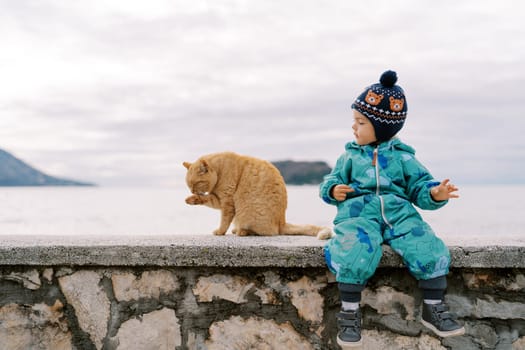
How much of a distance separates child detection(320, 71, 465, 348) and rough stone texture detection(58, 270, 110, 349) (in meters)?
1.22

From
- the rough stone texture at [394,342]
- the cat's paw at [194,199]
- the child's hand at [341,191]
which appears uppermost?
the child's hand at [341,191]

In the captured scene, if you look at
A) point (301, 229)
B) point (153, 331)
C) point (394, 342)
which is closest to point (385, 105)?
point (301, 229)

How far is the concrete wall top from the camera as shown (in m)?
2.48

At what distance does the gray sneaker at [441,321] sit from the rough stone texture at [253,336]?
62 cm

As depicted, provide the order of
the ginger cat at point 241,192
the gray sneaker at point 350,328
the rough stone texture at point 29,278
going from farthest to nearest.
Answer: the ginger cat at point 241,192
the rough stone texture at point 29,278
the gray sneaker at point 350,328

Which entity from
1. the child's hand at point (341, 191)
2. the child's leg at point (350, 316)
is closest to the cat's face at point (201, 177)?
the child's hand at point (341, 191)

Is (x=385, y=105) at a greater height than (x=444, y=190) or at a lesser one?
greater

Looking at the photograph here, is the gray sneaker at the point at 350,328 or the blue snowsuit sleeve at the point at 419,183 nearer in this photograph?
the gray sneaker at the point at 350,328

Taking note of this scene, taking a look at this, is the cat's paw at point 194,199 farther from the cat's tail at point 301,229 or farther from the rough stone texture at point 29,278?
the rough stone texture at point 29,278

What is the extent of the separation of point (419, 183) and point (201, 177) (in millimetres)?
1260

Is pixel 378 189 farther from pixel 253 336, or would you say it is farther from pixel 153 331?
pixel 153 331

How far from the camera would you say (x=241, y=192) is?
304 cm

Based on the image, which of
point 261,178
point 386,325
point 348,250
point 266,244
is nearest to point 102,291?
point 266,244

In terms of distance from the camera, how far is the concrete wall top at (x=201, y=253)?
248 cm
